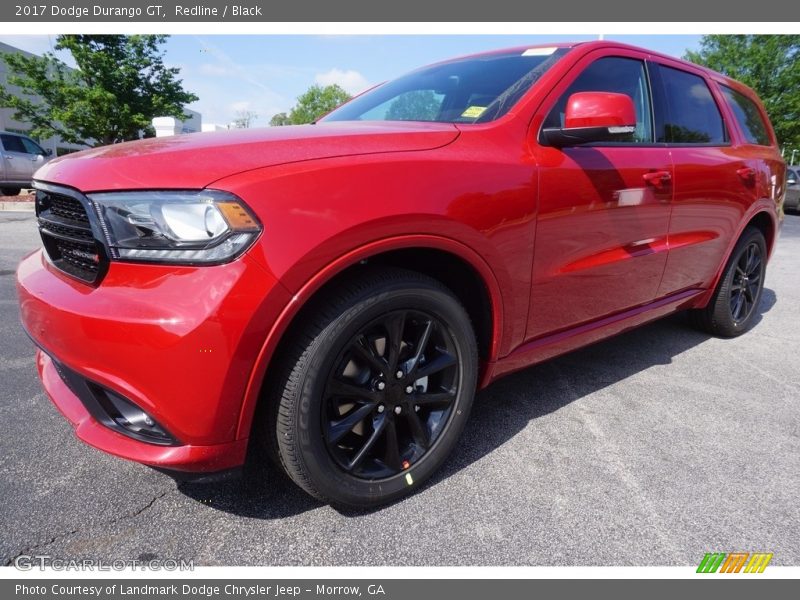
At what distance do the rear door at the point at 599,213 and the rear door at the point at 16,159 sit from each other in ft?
52.2

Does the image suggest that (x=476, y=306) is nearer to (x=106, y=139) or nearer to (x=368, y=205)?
(x=368, y=205)

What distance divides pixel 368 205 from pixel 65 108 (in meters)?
18.9

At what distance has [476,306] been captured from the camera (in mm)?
2123

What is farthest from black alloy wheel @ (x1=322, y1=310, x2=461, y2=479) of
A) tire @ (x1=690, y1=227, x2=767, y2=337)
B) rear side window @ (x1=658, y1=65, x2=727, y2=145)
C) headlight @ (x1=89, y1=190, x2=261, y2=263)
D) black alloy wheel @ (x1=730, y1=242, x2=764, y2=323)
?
black alloy wheel @ (x1=730, y1=242, x2=764, y2=323)

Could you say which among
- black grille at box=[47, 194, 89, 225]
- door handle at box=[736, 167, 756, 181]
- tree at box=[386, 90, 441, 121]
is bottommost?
black grille at box=[47, 194, 89, 225]

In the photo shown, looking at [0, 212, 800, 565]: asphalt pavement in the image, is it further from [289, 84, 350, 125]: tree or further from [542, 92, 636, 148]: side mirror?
[289, 84, 350, 125]: tree

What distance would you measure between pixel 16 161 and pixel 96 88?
11.0ft

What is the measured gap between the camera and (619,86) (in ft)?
8.63

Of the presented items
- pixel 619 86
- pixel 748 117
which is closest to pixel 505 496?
pixel 619 86

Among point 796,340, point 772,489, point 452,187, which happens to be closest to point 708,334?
point 796,340

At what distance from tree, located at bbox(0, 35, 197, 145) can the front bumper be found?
1733cm

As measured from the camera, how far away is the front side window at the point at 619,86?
7.41 ft

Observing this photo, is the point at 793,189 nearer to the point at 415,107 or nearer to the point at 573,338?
the point at 573,338

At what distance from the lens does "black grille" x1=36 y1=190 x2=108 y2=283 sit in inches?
62.0
